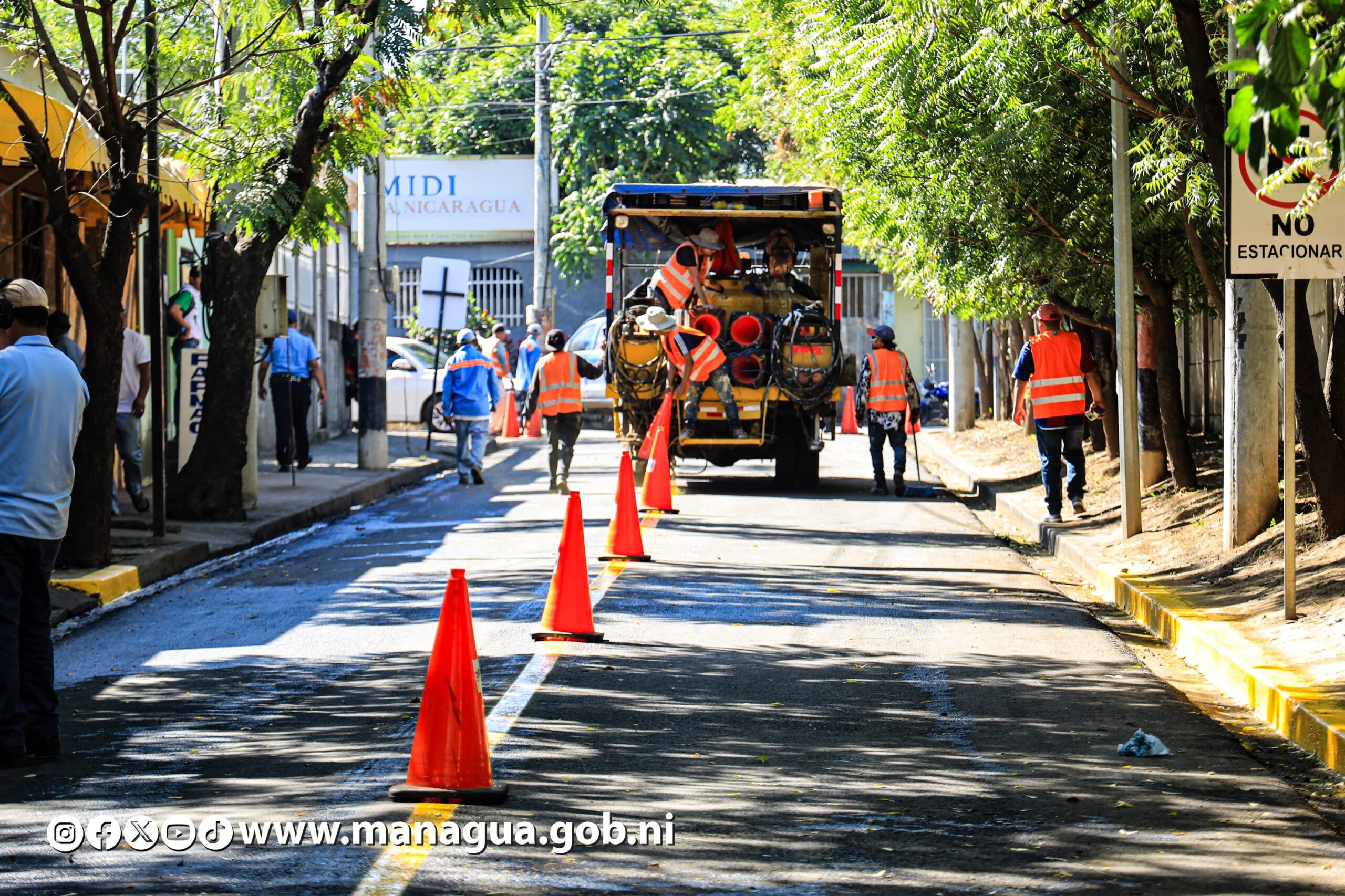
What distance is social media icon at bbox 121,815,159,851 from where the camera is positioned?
220 inches

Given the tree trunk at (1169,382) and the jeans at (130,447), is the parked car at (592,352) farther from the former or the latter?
the tree trunk at (1169,382)

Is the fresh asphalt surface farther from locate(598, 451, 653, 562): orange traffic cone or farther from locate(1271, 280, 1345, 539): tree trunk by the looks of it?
locate(1271, 280, 1345, 539): tree trunk

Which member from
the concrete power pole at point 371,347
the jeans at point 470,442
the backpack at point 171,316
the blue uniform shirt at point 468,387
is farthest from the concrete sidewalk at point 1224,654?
the concrete power pole at point 371,347

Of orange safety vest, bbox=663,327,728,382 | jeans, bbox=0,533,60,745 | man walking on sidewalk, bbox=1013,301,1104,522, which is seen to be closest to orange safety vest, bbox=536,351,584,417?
orange safety vest, bbox=663,327,728,382

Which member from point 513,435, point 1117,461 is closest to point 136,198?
point 1117,461

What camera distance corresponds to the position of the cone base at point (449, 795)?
237 inches

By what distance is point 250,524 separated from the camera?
16.0 m

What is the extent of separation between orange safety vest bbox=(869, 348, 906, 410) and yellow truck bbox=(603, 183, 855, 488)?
0.39 metres

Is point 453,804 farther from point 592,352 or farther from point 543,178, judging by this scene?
point 543,178

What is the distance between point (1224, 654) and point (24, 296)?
6.05m

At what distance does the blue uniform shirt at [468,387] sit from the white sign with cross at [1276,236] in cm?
1268

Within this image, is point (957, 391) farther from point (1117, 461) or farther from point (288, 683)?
point (288, 683)

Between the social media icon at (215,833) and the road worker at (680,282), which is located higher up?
the road worker at (680,282)

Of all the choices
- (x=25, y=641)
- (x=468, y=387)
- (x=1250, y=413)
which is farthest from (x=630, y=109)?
(x=25, y=641)
